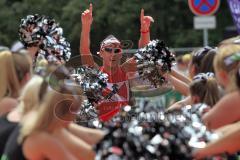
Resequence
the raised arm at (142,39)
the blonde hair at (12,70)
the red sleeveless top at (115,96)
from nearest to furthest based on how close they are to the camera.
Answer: the blonde hair at (12,70) → the red sleeveless top at (115,96) → the raised arm at (142,39)

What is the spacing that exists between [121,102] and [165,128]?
274 cm

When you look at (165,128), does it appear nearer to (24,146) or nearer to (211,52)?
(24,146)

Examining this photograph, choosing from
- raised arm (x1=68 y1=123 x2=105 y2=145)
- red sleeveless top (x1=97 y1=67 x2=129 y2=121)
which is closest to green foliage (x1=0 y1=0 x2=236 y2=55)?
red sleeveless top (x1=97 y1=67 x2=129 y2=121)

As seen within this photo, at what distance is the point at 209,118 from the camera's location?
3.87m

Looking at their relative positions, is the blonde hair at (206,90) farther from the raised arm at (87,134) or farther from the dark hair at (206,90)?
the raised arm at (87,134)

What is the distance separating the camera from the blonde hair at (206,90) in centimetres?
467

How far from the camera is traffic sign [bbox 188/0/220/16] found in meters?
11.4

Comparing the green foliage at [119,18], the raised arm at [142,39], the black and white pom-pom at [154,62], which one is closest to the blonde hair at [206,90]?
the black and white pom-pom at [154,62]

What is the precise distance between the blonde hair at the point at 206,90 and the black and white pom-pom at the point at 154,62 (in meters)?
1.66

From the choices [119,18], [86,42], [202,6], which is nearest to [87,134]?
[86,42]

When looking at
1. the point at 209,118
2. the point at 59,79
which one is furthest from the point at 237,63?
the point at 59,79

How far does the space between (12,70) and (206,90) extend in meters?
1.24

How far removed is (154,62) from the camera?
6430 millimetres

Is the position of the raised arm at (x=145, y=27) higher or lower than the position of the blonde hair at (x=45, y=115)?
lower
